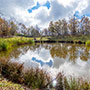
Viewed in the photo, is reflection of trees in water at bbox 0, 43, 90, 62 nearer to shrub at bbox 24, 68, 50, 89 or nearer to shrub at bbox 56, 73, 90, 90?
shrub at bbox 24, 68, 50, 89

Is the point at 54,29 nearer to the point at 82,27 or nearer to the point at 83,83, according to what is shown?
the point at 82,27

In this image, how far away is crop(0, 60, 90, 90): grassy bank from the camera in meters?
2.43

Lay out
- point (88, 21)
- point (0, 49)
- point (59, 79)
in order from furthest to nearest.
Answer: point (88, 21), point (0, 49), point (59, 79)

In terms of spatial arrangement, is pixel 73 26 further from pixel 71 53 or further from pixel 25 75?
pixel 25 75

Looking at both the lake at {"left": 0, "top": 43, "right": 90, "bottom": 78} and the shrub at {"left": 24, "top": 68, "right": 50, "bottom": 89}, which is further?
the lake at {"left": 0, "top": 43, "right": 90, "bottom": 78}

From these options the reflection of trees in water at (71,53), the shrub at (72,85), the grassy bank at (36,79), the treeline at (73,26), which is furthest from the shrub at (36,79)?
the treeline at (73,26)

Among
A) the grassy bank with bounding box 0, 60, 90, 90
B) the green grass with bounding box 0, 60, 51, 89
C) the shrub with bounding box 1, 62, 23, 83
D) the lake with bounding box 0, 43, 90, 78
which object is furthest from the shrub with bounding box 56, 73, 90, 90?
the shrub with bounding box 1, 62, 23, 83

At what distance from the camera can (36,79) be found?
2.85 meters

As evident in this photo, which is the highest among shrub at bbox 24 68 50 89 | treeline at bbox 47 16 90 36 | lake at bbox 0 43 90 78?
treeline at bbox 47 16 90 36

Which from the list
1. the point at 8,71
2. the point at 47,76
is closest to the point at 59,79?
the point at 47,76

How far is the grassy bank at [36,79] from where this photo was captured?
2433 millimetres

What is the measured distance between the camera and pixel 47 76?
9.46 ft

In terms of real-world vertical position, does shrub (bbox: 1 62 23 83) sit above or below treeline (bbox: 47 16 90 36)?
below

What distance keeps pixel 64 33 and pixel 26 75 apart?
42.8m
